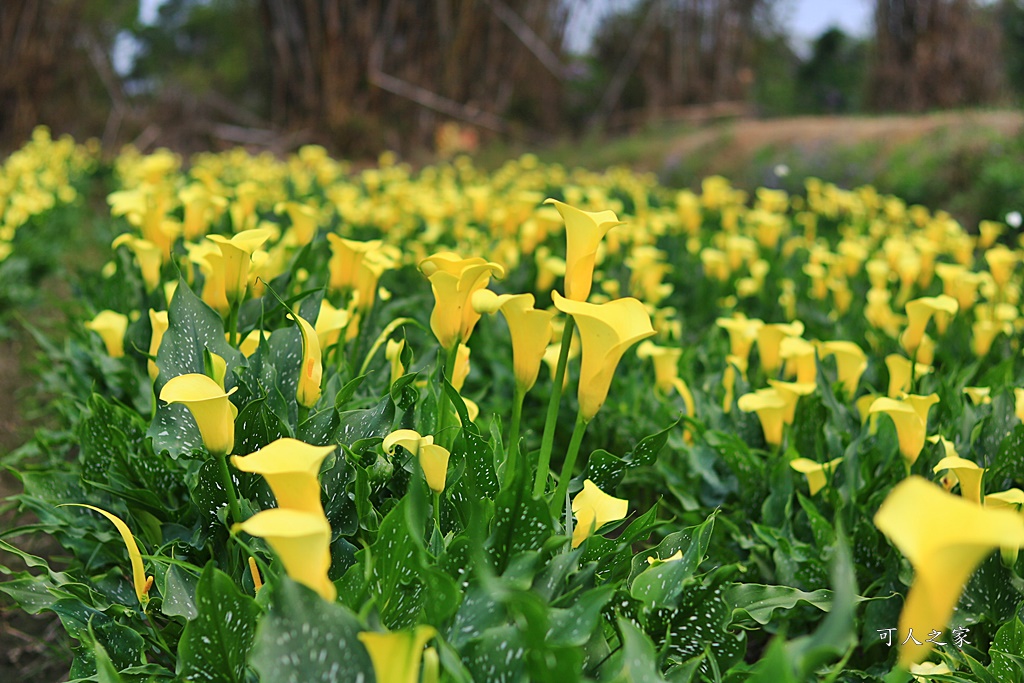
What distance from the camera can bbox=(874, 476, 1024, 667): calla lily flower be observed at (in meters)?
0.73

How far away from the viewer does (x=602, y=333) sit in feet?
→ 3.77

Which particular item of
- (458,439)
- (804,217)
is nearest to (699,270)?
(804,217)

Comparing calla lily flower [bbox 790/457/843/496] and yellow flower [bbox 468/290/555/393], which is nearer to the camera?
yellow flower [bbox 468/290/555/393]

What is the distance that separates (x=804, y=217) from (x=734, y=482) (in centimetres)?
399

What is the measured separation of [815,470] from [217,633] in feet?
4.56

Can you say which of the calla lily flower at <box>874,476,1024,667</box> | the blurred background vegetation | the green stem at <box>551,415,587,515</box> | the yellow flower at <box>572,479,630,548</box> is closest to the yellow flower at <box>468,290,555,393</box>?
the green stem at <box>551,415,587,515</box>

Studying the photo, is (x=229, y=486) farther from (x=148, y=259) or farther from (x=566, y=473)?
(x=148, y=259)

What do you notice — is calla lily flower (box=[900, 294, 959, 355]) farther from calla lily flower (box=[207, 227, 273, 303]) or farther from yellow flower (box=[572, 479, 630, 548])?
calla lily flower (box=[207, 227, 273, 303])

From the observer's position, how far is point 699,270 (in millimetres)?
4254

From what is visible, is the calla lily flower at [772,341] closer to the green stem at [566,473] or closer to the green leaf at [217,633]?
the green stem at [566,473]

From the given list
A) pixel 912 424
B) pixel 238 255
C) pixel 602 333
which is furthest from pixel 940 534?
pixel 238 255

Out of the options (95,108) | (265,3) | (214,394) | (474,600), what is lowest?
(474,600)

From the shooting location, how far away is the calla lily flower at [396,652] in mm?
858

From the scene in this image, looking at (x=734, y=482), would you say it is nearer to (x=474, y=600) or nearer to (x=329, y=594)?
(x=474, y=600)
